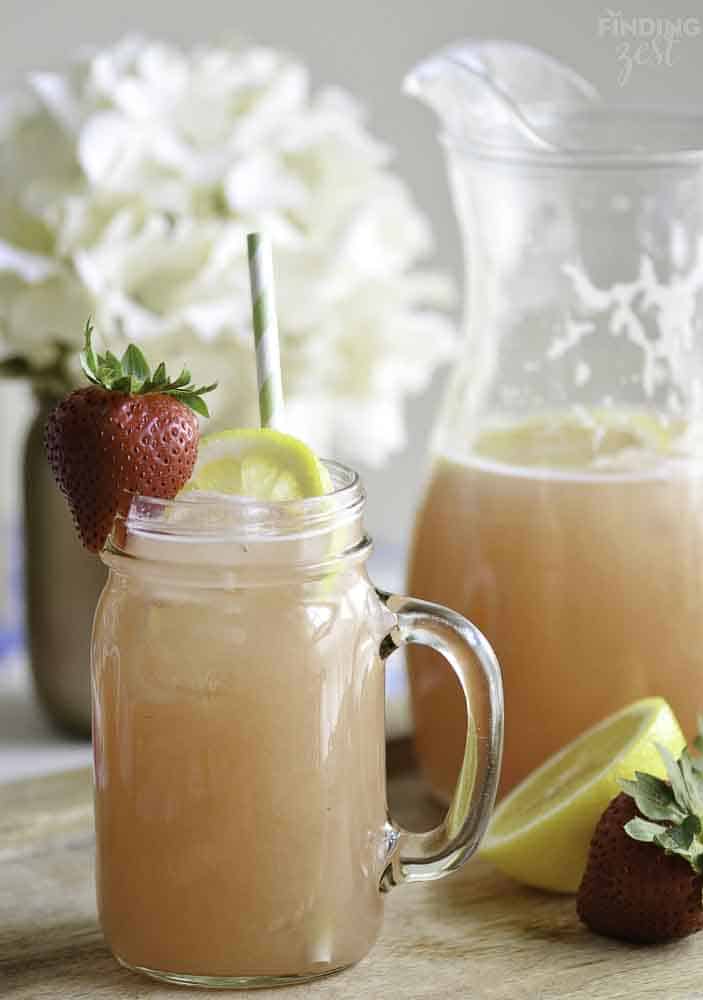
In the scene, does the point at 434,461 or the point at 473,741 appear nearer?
the point at 473,741

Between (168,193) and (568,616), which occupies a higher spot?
(168,193)

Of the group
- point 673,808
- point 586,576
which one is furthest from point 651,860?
point 586,576

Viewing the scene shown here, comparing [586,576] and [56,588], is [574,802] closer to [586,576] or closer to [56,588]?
[586,576]

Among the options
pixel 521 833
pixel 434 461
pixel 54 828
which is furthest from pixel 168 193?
pixel 521 833

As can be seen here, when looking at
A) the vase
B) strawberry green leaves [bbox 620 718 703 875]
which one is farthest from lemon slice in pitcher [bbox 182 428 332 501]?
the vase

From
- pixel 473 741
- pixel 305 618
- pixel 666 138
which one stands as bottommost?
pixel 473 741

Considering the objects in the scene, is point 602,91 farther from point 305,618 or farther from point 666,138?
point 305,618
